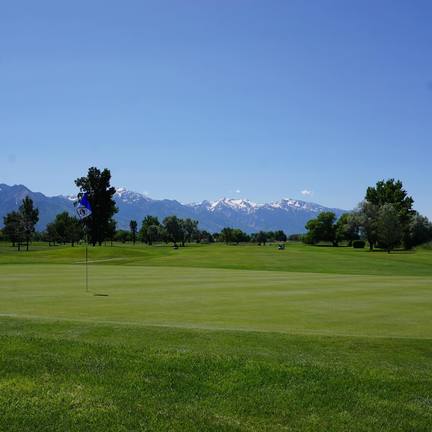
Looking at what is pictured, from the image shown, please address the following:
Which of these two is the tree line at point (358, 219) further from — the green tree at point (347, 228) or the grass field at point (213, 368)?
the grass field at point (213, 368)

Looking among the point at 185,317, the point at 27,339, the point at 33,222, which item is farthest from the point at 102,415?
the point at 33,222

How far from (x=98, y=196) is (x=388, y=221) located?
186 ft

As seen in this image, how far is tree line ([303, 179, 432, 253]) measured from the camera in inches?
3848

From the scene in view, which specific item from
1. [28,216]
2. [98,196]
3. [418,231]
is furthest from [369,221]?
[28,216]

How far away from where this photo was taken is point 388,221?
96.9m

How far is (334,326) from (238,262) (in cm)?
3858

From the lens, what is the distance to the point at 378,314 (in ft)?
44.2

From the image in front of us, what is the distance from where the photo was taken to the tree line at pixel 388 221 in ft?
321

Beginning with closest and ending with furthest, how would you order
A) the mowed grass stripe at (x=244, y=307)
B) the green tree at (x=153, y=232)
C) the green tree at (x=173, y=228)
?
the mowed grass stripe at (x=244, y=307)
the green tree at (x=173, y=228)
the green tree at (x=153, y=232)

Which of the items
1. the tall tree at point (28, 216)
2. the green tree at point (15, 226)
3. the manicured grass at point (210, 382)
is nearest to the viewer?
the manicured grass at point (210, 382)

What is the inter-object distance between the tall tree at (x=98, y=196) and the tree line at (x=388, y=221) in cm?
5135

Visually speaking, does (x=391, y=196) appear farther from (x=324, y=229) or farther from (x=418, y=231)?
(x=324, y=229)

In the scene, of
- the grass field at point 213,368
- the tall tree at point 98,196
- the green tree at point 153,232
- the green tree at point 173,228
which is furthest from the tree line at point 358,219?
the grass field at point 213,368

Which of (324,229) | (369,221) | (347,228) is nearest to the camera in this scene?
(369,221)
